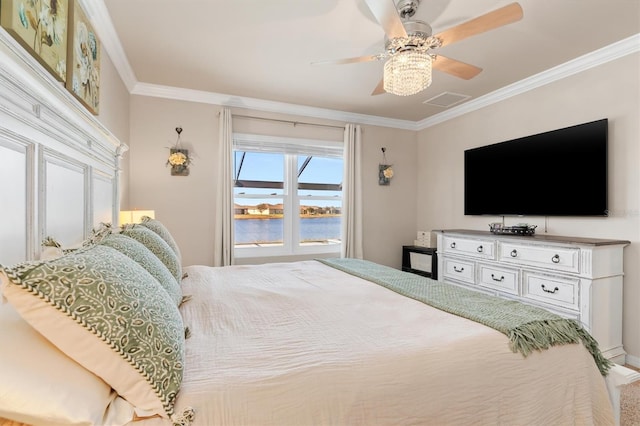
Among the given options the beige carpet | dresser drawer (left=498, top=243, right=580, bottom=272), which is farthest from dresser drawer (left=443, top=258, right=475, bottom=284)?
the beige carpet

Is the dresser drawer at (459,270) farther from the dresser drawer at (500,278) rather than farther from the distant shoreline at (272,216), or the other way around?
the distant shoreline at (272,216)

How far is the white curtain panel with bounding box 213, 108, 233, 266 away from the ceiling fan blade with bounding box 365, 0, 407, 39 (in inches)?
90.0

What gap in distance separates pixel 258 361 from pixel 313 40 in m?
2.34

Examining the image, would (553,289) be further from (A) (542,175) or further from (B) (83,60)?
(B) (83,60)

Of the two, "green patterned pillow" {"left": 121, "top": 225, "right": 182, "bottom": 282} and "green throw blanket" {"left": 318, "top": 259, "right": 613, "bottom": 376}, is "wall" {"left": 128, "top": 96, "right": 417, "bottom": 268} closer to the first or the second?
"green patterned pillow" {"left": 121, "top": 225, "right": 182, "bottom": 282}

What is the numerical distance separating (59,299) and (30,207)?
69cm

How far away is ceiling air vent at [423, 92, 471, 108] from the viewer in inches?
138

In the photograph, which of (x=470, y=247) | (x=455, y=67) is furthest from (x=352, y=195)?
(x=455, y=67)

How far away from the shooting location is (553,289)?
2.48 meters

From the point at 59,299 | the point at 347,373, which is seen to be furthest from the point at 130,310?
the point at 347,373

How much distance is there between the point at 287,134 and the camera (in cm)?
395

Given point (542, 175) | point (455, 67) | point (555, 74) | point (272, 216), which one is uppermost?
point (555, 74)

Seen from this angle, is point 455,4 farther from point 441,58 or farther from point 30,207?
point 30,207

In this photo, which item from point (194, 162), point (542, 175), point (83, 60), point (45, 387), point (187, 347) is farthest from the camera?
point (194, 162)
